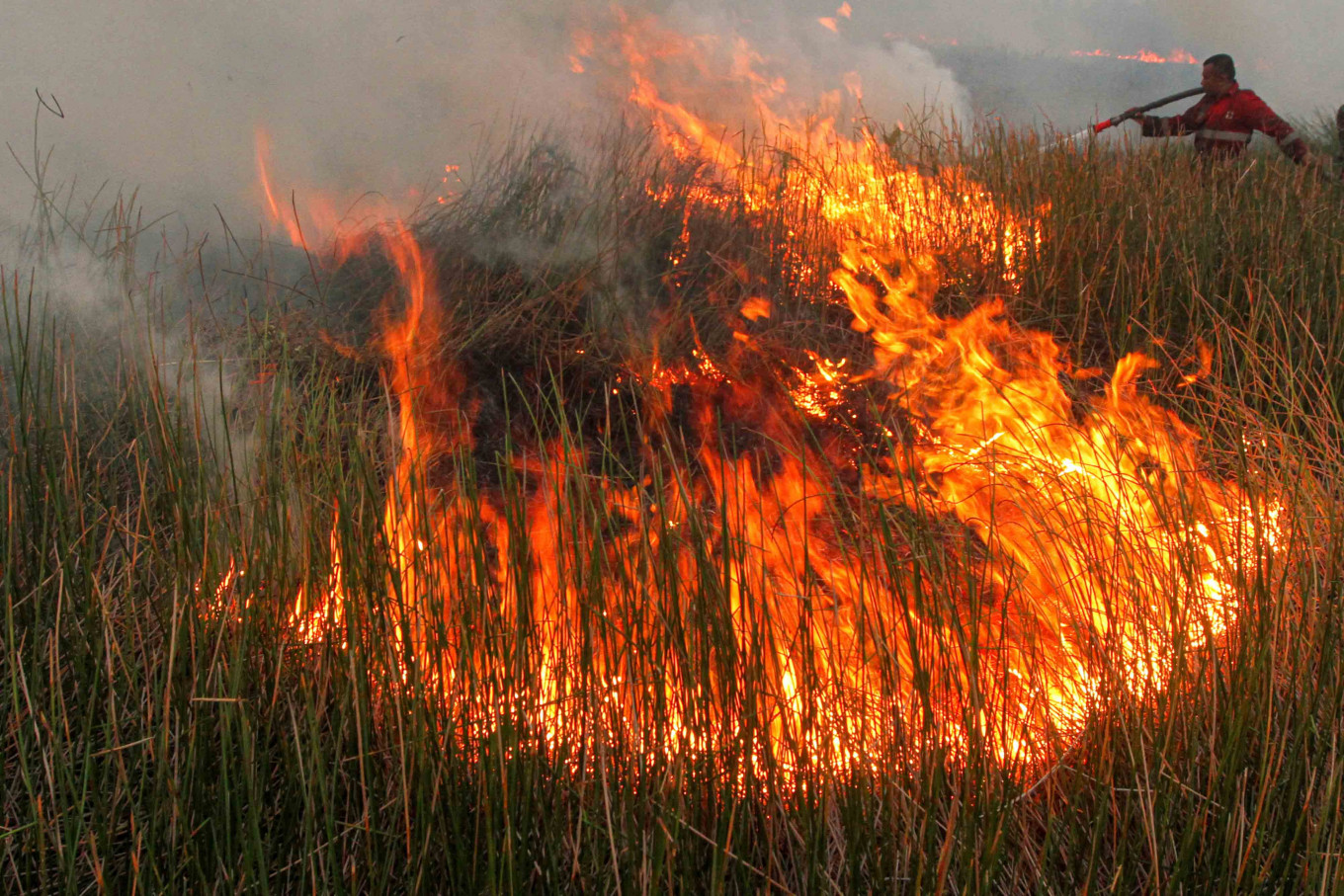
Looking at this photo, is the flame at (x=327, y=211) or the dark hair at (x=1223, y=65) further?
the dark hair at (x=1223, y=65)

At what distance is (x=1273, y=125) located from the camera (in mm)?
5520

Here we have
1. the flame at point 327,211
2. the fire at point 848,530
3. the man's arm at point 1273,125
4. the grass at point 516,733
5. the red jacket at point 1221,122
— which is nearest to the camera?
the grass at point 516,733

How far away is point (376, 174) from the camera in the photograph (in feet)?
11.9

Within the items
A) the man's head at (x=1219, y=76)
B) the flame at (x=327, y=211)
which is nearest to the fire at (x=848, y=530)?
the flame at (x=327, y=211)

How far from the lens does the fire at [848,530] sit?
117 cm

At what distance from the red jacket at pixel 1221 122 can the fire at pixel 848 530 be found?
286 centimetres

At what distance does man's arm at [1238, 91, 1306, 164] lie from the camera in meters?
5.39

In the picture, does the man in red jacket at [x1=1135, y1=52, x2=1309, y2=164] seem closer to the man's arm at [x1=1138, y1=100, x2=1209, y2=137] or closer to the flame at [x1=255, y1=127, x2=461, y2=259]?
the man's arm at [x1=1138, y1=100, x2=1209, y2=137]

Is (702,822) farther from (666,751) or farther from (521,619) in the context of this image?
(521,619)

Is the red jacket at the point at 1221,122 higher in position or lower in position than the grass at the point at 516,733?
higher

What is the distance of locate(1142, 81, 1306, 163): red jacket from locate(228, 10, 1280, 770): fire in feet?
9.37

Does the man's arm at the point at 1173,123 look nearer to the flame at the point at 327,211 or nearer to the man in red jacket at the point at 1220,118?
the man in red jacket at the point at 1220,118

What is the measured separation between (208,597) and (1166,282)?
3139mm

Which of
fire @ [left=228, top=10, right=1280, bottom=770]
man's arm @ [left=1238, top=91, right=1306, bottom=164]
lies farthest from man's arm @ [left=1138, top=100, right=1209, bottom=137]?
fire @ [left=228, top=10, right=1280, bottom=770]
